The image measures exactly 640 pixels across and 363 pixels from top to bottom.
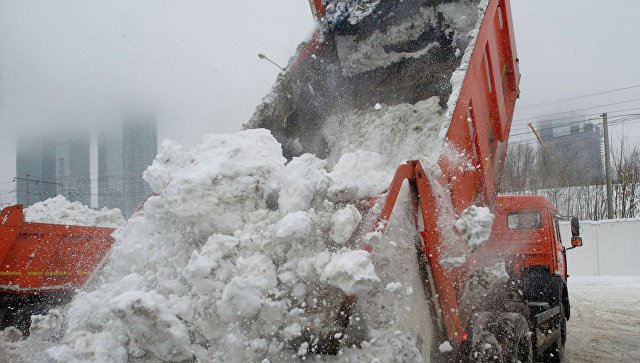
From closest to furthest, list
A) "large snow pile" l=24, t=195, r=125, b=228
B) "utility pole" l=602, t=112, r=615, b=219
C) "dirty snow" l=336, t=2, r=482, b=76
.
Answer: "dirty snow" l=336, t=2, r=482, b=76, "large snow pile" l=24, t=195, r=125, b=228, "utility pole" l=602, t=112, r=615, b=219

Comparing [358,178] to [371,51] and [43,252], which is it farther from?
[43,252]

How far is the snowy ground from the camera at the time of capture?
584 cm

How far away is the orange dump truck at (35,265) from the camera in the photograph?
17.4 ft

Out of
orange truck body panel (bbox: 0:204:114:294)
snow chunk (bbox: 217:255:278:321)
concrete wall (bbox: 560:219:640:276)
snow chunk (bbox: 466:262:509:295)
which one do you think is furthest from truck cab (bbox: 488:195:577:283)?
concrete wall (bbox: 560:219:640:276)

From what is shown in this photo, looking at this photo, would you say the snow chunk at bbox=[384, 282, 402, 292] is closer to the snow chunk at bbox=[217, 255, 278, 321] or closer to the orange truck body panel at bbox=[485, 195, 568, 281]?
the snow chunk at bbox=[217, 255, 278, 321]

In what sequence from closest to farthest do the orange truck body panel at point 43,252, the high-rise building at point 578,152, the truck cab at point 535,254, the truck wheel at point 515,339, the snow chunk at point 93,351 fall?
the snow chunk at point 93,351
the truck wheel at point 515,339
the truck cab at point 535,254
the orange truck body panel at point 43,252
the high-rise building at point 578,152

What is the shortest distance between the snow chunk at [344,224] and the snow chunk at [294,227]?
0.40 feet

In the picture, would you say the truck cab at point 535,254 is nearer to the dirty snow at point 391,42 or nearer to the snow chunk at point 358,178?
the dirty snow at point 391,42

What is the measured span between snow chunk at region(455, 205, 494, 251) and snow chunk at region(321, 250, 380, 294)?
714mm

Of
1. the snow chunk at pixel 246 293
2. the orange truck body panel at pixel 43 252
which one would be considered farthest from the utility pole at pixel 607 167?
the snow chunk at pixel 246 293

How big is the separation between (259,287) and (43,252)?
4.47 m

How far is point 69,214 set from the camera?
697cm

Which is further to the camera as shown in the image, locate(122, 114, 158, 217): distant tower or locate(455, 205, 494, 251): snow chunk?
locate(122, 114, 158, 217): distant tower

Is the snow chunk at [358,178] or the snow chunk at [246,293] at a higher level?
the snow chunk at [358,178]
